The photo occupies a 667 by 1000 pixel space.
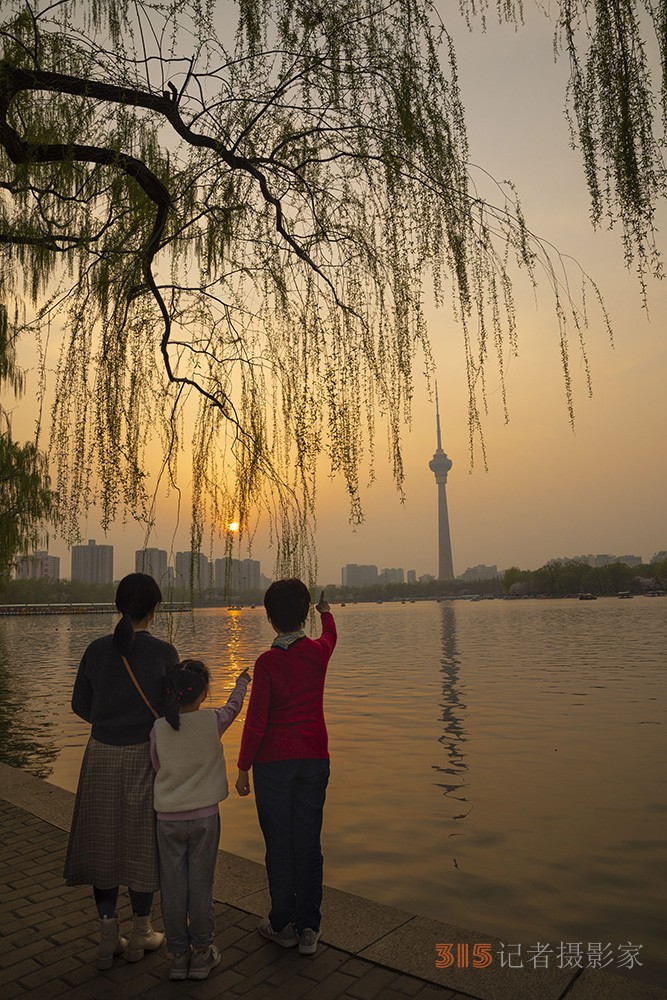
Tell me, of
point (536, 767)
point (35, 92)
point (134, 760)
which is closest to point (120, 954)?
point (134, 760)

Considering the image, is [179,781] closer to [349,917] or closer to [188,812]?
[188,812]

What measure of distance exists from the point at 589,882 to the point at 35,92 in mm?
7371

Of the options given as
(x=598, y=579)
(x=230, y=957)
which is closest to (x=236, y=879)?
(x=230, y=957)

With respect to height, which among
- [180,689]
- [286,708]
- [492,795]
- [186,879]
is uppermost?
[180,689]

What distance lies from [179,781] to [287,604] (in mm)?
986

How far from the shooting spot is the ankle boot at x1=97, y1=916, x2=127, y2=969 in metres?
3.36

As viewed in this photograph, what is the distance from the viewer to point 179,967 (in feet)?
10.6

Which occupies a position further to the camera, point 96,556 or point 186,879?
point 96,556

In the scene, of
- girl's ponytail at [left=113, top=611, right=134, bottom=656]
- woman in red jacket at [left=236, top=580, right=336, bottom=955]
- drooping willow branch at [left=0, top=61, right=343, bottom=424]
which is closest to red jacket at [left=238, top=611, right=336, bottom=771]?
woman in red jacket at [left=236, top=580, right=336, bottom=955]

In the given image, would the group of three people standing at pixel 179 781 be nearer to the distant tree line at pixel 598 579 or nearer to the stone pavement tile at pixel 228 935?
the stone pavement tile at pixel 228 935

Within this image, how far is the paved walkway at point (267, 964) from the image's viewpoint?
3066 mm

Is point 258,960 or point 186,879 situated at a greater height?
point 186,879

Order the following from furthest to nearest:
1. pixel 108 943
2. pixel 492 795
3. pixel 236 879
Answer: pixel 492 795 < pixel 236 879 < pixel 108 943

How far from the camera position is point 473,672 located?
24422mm
